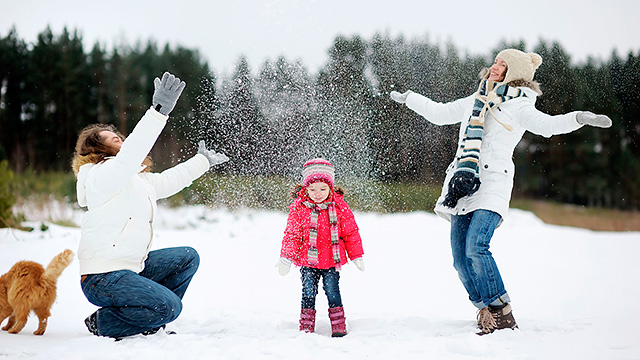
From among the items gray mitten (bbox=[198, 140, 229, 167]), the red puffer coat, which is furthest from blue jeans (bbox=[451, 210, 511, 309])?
gray mitten (bbox=[198, 140, 229, 167])

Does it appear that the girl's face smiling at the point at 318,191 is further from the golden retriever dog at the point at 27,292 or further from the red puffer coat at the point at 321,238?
the golden retriever dog at the point at 27,292

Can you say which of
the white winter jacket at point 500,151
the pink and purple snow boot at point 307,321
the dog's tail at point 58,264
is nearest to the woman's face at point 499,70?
the white winter jacket at point 500,151

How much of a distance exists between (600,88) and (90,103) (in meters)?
10.3

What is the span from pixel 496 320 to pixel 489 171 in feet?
2.86

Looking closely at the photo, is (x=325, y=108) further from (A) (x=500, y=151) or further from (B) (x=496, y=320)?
(B) (x=496, y=320)

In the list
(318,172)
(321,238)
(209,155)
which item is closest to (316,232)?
(321,238)

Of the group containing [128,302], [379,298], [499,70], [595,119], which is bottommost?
[379,298]

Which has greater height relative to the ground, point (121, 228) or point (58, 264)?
point (121, 228)

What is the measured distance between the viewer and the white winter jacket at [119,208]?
2.58 metres

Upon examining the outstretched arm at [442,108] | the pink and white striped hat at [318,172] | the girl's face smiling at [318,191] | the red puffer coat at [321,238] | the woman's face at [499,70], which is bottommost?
the red puffer coat at [321,238]

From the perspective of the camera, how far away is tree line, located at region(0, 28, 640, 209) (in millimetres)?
7387

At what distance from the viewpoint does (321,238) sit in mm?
3166

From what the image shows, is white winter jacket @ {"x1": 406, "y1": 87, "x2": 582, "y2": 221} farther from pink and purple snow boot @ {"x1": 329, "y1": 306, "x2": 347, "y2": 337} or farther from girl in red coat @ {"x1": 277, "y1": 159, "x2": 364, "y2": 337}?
pink and purple snow boot @ {"x1": 329, "y1": 306, "x2": 347, "y2": 337}

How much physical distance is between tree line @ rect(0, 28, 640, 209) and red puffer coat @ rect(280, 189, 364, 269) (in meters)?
3.96
